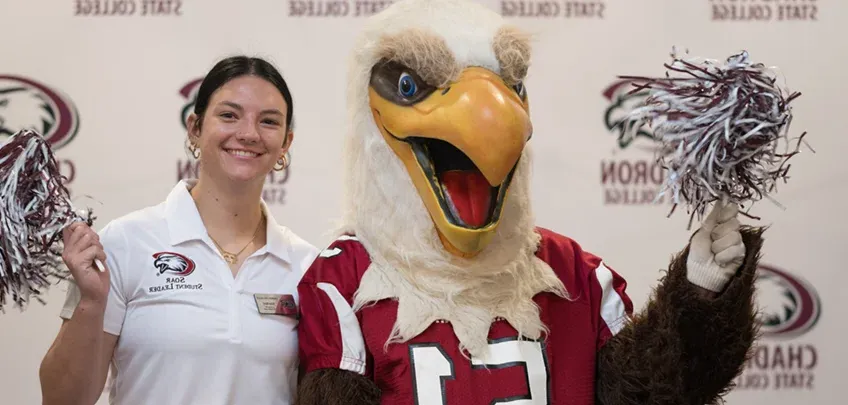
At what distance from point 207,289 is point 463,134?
572 mm

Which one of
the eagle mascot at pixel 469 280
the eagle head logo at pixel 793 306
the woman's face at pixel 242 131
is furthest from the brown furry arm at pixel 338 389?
the eagle head logo at pixel 793 306

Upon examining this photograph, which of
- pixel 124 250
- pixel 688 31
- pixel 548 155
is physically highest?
pixel 688 31

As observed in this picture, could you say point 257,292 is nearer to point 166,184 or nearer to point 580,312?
point 580,312

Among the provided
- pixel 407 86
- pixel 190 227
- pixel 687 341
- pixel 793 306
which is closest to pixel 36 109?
pixel 190 227

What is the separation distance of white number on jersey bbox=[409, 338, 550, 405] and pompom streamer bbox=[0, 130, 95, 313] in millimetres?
616

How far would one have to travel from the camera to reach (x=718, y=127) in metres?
1.47

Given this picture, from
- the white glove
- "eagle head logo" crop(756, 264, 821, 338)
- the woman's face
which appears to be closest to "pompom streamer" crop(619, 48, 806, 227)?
the white glove

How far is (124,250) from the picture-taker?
1.83 m

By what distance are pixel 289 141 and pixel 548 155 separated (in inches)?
35.8

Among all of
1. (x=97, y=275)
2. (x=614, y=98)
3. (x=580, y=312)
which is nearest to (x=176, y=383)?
(x=97, y=275)

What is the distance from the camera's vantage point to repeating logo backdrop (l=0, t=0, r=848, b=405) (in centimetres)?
268

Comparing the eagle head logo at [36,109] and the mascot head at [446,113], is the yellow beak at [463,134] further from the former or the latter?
the eagle head logo at [36,109]

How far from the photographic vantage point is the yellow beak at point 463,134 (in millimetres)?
1606

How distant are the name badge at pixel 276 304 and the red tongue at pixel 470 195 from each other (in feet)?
1.27
